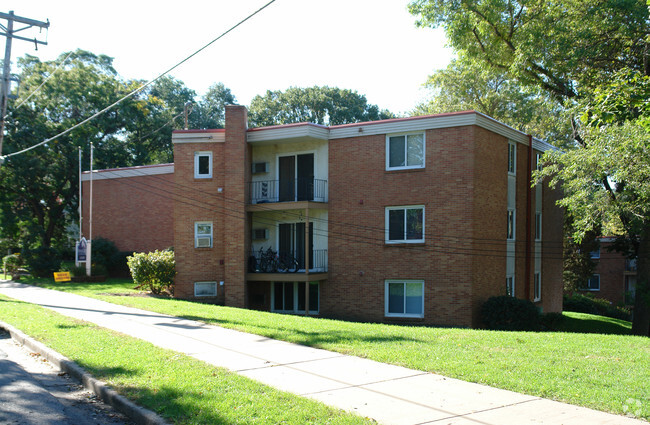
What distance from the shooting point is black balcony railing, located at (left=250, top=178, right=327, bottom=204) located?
2219 cm

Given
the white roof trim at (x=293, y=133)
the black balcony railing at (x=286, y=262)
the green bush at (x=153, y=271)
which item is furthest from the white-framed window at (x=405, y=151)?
the green bush at (x=153, y=271)

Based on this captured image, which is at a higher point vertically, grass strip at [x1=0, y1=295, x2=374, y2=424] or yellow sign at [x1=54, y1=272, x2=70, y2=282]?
grass strip at [x1=0, y1=295, x2=374, y2=424]

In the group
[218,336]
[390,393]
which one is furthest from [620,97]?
[218,336]

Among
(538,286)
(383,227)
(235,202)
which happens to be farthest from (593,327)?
(235,202)

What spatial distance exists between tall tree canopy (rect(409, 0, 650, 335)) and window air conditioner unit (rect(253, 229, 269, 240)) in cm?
1052

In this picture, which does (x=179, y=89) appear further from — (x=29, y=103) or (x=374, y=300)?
(x=374, y=300)

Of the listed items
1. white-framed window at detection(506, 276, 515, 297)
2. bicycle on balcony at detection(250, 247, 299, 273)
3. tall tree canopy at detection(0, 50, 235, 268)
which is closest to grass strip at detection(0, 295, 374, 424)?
bicycle on balcony at detection(250, 247, 299, 273)

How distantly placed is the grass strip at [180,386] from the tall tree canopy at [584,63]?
1261 centimetres

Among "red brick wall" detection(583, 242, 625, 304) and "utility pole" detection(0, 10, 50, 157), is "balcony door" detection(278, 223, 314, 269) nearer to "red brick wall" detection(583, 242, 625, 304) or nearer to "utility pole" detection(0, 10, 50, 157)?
"utility pole" detection(0, 10, 50, 157)

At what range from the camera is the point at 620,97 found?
11.7 meters

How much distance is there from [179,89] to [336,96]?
55.8ft

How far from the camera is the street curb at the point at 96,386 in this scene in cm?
640

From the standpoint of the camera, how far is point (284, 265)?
22.3 meters

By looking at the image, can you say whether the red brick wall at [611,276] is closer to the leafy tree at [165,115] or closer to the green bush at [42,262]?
the leafy tree at [165,115]
